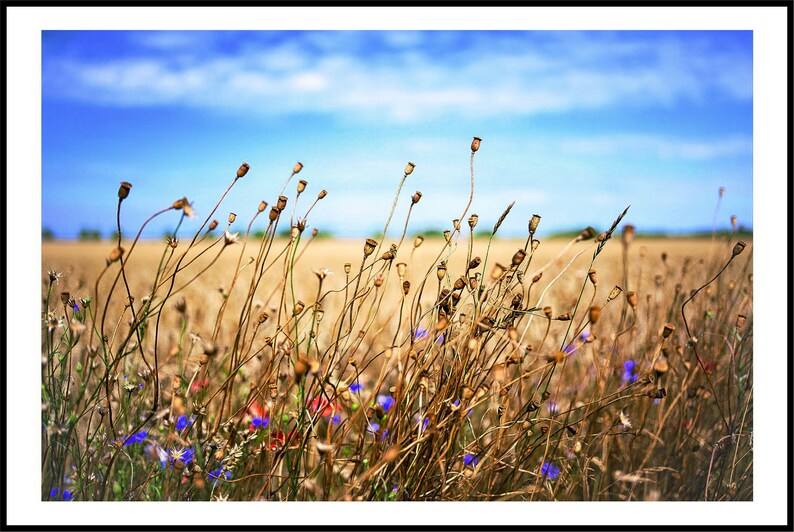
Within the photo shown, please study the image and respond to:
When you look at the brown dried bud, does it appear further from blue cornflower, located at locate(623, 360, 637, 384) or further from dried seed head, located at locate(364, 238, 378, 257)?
blue cornflower, located at locate(623, 360, 637, 384)

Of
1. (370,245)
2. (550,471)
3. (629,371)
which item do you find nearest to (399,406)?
(370,245)

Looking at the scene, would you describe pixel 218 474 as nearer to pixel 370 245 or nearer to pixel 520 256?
pixel 370 245

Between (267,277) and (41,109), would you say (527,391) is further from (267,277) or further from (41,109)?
(267,277)

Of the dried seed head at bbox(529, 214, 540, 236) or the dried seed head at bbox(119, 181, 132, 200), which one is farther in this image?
the dried seed head at bbox(529, 214, 540, 236)

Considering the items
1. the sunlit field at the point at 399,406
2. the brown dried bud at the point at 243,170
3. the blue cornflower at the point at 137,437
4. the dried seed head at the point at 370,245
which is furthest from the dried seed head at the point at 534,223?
the blue cornflower at the point at 137,437

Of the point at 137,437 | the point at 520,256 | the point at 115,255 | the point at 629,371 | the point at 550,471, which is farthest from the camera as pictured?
the point at 629,371

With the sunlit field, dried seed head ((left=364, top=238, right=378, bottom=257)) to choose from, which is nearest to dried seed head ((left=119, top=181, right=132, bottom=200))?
the sunlit field

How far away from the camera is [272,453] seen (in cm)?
154

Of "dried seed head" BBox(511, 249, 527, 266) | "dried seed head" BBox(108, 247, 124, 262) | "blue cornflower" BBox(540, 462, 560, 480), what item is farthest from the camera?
"blue cornflower" BBox(540, 462, 560, 480)

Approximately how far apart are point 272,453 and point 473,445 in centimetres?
46

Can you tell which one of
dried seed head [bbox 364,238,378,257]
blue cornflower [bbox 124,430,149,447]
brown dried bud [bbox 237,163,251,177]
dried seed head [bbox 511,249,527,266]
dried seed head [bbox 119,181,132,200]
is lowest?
blue cornflower [bbox 124,430,149,447]

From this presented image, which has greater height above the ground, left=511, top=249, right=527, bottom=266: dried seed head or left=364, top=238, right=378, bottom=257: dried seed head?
left=364, top=238, right=378, bottom=257: dried seed head

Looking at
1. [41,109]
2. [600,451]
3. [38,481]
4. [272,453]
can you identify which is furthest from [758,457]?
[41,109]

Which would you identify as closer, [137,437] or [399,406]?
[399,406]
